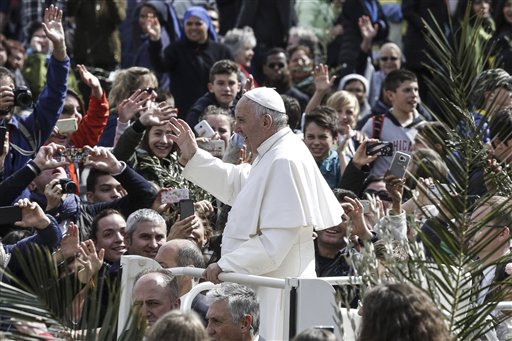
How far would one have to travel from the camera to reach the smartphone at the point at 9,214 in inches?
365

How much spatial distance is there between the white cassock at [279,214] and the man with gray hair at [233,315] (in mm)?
249

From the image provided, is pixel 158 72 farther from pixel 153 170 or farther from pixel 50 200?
pixel 50 200

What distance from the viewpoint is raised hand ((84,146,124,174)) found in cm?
1077

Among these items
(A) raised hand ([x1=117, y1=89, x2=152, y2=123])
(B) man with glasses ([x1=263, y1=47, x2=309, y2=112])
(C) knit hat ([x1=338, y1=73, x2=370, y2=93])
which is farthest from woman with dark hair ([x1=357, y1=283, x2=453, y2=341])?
(B) man with glasses ([x1=263, y1=47, x2=309, y2=112])

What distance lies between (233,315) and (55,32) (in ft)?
12.8

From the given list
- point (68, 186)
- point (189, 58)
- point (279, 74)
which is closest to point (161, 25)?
point (189, 58)

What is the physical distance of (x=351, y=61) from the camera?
55.5 ft

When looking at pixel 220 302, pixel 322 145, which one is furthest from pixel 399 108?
pixel 220 302

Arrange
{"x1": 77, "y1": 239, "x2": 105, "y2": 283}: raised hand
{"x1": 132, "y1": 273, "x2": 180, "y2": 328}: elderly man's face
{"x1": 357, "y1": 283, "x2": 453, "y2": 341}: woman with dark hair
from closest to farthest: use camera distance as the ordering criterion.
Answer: {"x1": 357, "y1": 283, "x2": 453, "y2": 341}: woman with dark hair
{"x1": 132, "y1": 273, "x2": 180, "y2": 328}: elderly man's face
{"x1": 77, "y1": 239, "x2": 105, "y2": 283}: raised hand

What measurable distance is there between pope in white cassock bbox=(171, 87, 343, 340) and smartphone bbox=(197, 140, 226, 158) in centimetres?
210

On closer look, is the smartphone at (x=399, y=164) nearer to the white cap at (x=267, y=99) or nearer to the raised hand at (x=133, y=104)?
the white cap at (x=267, y=99)

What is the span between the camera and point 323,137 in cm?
1206

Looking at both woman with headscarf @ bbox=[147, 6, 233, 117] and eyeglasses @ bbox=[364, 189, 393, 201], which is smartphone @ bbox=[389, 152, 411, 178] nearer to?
eyeglasses @ bbox=[364, 189, 393, 201]

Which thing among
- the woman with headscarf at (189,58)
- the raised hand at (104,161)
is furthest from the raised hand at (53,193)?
the woman with headscarf at (189,58)
